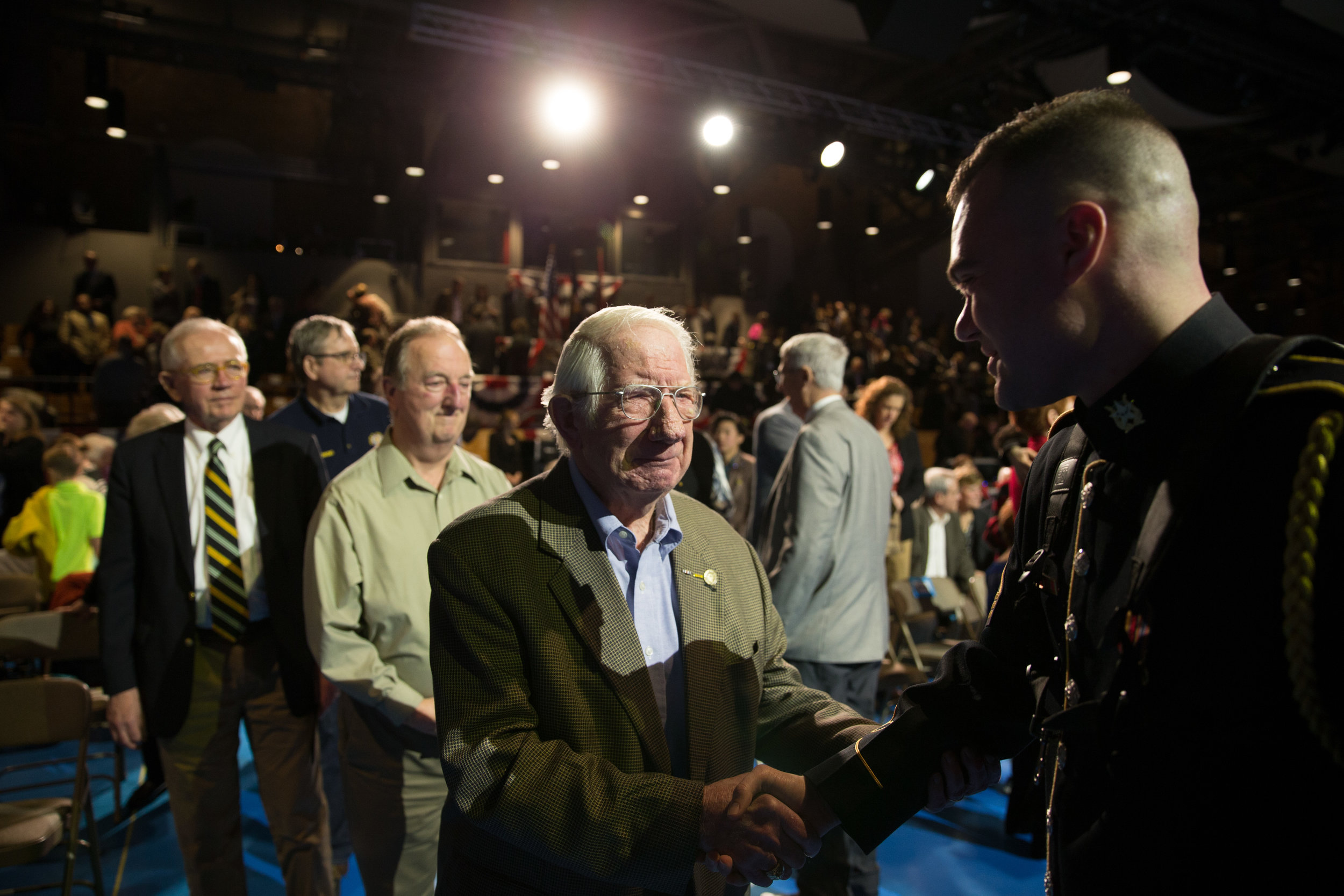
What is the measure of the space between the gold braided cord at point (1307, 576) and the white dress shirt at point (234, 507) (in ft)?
8.85

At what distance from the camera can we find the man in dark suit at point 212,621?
249 cm

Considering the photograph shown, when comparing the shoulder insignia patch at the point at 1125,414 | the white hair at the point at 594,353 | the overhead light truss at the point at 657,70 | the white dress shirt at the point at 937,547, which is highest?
the overhead light truss at the point at 657,70

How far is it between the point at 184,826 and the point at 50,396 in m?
10.6

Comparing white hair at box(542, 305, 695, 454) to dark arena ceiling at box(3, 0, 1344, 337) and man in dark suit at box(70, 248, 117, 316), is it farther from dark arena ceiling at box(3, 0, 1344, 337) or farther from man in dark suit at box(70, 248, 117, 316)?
man in dark suit at box(70, 248, 117, 316)

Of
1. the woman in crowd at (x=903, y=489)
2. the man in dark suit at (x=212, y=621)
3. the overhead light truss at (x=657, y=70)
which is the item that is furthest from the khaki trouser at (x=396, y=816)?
the overhead light truss at (x=657, y=70)

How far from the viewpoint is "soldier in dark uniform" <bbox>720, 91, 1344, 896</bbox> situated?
0.76 metres

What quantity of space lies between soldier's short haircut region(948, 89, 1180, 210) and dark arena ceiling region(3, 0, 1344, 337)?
6062mm

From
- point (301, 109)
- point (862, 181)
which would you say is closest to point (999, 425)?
point (862, 181)

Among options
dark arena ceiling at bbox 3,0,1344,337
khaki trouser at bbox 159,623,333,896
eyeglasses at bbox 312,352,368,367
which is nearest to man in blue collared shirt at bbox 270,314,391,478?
eyeglasses at bbox 312,352,368,367

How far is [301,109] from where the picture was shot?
57.9ft

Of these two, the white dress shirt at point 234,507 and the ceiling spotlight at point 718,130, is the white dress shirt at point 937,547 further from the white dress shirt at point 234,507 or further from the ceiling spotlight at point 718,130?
the ceiling spotlight at point 718,130

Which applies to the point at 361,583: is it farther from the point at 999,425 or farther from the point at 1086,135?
the point at 999,425

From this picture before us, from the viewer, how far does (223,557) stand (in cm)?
259

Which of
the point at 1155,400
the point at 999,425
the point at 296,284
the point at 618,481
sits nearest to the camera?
the point at 1155,400
